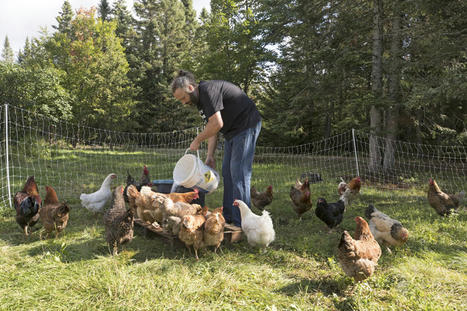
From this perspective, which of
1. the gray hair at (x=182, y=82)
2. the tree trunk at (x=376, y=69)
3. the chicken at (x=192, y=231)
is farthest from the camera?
the tree trunk at (x=376, y=69)

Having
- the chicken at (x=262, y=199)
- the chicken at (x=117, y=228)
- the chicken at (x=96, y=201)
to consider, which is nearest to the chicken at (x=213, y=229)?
the chicken at (x=117, y=228)

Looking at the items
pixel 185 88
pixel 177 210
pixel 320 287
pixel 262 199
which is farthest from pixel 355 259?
pixel 262 199

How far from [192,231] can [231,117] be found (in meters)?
1.29

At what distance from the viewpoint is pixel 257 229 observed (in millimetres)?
2924

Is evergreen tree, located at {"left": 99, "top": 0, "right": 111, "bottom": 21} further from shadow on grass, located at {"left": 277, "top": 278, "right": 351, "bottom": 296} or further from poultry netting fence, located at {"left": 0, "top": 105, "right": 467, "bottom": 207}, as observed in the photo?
shadow on grass, located at {"left": 277, "top": 278, "right": 351, "bottom": 296}

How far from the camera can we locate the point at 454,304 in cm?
203

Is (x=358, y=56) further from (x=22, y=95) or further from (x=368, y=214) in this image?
(x=22, y=95)

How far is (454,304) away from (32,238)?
3995 mm

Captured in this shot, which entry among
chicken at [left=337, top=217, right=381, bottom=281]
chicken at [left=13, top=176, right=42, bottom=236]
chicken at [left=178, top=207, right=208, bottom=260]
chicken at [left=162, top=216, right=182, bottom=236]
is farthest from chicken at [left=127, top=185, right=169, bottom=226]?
chicken at [left=337, top=217, right=381, bottom=281]

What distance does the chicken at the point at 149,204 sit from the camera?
10.0 ft

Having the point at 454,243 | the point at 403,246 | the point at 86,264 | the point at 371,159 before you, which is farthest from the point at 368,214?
the point at 371,159

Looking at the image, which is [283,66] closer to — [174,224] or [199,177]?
[199,177]

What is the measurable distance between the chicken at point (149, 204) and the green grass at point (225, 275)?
247 mm

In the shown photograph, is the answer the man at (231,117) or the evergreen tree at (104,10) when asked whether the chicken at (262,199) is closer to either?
the man at (231,117)
